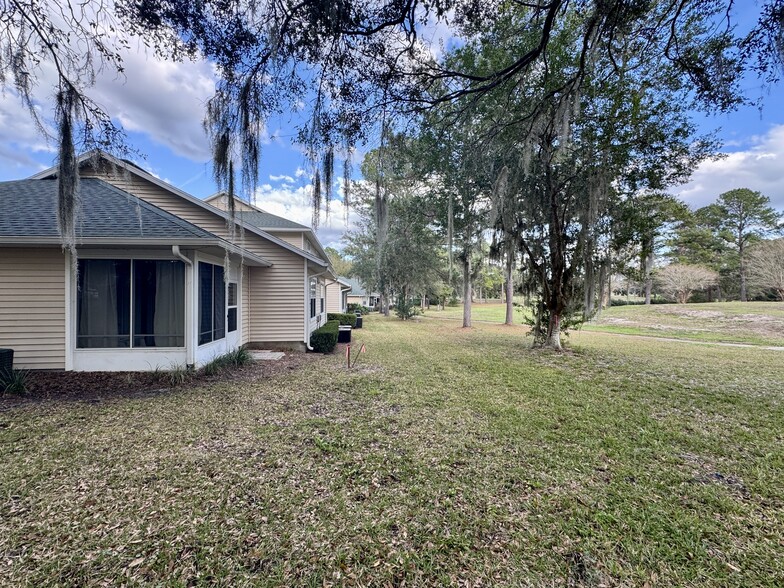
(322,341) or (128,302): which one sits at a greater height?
(128,302)

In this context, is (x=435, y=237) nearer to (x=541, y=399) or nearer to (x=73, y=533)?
(x=541, y=399)

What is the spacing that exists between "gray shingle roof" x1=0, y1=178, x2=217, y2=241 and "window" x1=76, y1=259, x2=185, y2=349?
0.60 m

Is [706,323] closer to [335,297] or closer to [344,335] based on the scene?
[344,335]

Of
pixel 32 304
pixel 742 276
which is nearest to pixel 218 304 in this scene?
pixel 32 304

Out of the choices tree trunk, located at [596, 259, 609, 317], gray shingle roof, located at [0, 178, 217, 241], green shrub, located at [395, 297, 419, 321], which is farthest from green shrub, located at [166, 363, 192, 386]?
green shrub, located at [395, 297, 419, 321]

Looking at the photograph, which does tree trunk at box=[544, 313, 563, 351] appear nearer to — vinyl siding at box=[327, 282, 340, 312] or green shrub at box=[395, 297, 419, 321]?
green shrub at box=[395, 297, 419, 321]

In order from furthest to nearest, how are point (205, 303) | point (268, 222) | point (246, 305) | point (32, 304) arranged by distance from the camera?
point (268, 222), point (246, 305), point (205, 303), point (32, 304)

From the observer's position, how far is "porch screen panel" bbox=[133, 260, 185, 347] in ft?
20.1

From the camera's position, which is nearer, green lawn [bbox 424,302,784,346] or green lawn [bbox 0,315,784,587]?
→ green lawn [bbox 0,315,784,587]

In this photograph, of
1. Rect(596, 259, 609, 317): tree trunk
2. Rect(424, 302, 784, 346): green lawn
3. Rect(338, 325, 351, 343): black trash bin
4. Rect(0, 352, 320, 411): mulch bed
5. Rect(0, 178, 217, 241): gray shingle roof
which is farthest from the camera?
Rect(424, 302, 784, 346): green lawn

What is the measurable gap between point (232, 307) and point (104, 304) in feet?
8.43

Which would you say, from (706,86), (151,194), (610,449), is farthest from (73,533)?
(151,194)

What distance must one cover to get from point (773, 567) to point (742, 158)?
34.7ft

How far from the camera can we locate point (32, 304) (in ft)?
19.4
